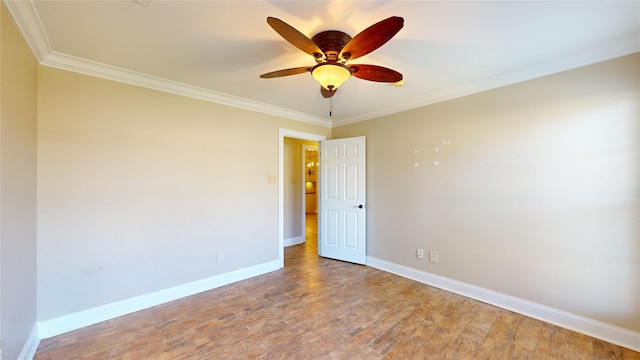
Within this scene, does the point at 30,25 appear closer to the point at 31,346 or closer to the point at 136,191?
the point at 136,191

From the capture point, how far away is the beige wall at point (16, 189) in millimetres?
1469

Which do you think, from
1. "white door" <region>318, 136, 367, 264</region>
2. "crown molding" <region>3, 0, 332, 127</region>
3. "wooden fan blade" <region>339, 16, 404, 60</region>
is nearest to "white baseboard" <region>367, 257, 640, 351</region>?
"white door" <region>318, 136, 367, 264</region>

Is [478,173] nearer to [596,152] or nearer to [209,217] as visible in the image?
[596,152]

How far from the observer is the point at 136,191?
2553mm

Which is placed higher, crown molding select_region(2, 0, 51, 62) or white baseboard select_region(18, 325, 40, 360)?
crown molding select_region(2, 0, 51, 62)

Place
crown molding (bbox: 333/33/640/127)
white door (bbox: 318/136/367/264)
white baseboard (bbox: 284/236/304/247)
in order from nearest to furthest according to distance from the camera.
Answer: crown molding (bbox: 333/33/640/127) < white door (bbox: 318/136/367/264) < white baseboard (bbox: 284/236/304/247)

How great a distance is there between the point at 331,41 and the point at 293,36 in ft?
1.41

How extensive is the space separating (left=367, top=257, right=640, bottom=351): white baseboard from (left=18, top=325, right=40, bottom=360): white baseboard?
146 inches

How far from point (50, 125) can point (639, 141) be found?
4.95 m

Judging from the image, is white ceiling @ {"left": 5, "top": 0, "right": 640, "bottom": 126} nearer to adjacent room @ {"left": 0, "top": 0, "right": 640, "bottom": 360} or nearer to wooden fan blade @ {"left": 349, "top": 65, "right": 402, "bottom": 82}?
adjacent room @ {"left": 0, "top": 0, "right": 640, "bottom": 360}

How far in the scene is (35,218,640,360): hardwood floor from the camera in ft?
6.29

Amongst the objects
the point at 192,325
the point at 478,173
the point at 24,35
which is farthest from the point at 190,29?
the point at 478,173

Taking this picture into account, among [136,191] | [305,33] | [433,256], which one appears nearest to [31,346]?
[136,191]

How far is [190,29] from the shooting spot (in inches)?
70.4
